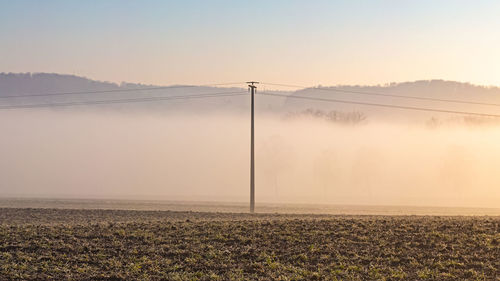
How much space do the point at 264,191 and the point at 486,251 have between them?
156607 millimetres

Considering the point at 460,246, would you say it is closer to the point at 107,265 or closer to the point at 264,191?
the point at 107,265

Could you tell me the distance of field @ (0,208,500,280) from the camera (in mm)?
25641

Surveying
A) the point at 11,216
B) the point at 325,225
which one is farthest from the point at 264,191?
the point at 325,225

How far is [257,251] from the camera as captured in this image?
95.8 feet

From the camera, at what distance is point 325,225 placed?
35625 millimetres

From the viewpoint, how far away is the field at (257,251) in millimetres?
25641

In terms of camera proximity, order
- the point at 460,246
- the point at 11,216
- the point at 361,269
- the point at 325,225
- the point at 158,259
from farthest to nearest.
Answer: the point at 11,216, the point at 325,225, the point at 460,246, the point at 158,259, the point at 361,269

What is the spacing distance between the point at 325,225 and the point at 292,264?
8.87m

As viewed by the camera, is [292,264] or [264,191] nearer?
[292,264]

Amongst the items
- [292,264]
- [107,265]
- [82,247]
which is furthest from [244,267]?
[82,247]

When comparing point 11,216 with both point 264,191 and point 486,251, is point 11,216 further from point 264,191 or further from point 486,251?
point 264,191

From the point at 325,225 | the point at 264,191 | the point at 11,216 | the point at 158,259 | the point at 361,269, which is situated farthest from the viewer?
the point at 264,191

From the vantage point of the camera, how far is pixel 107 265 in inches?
1062

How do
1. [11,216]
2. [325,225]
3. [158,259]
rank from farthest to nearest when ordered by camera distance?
[11,216] → [325,225] → [158,259]
